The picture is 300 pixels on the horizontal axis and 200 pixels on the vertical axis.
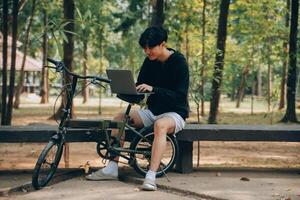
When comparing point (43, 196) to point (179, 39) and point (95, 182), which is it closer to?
point (95, 182)

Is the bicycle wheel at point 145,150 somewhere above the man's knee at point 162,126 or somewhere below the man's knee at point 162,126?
below

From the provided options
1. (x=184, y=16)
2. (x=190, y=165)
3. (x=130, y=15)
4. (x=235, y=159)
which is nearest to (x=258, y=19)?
(x=184, y=16)

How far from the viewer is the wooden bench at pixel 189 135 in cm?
627

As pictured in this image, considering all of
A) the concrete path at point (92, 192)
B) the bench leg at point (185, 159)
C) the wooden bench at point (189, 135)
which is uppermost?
the wooden bench at point (189, 135)

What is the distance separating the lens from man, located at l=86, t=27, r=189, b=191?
19.1 ft

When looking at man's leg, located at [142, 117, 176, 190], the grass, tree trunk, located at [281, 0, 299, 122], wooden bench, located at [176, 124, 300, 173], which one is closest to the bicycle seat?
man's leg, located at [142, 117, 176, 190]

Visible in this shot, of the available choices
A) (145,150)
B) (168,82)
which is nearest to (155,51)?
(168,82)

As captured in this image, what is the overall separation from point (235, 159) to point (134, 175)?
4.42 metres

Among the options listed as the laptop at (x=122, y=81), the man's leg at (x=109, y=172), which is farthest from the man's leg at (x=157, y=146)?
the man's leg at (x=109, y=172)

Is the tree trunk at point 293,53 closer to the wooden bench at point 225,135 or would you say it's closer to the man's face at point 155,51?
the wooden bench at point 225,135

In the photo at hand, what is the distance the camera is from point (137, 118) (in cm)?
636

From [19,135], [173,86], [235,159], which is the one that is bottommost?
[235,159]

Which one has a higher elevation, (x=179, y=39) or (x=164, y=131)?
(x=179, y=39)

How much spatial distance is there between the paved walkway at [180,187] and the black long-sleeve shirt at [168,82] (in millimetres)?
810
